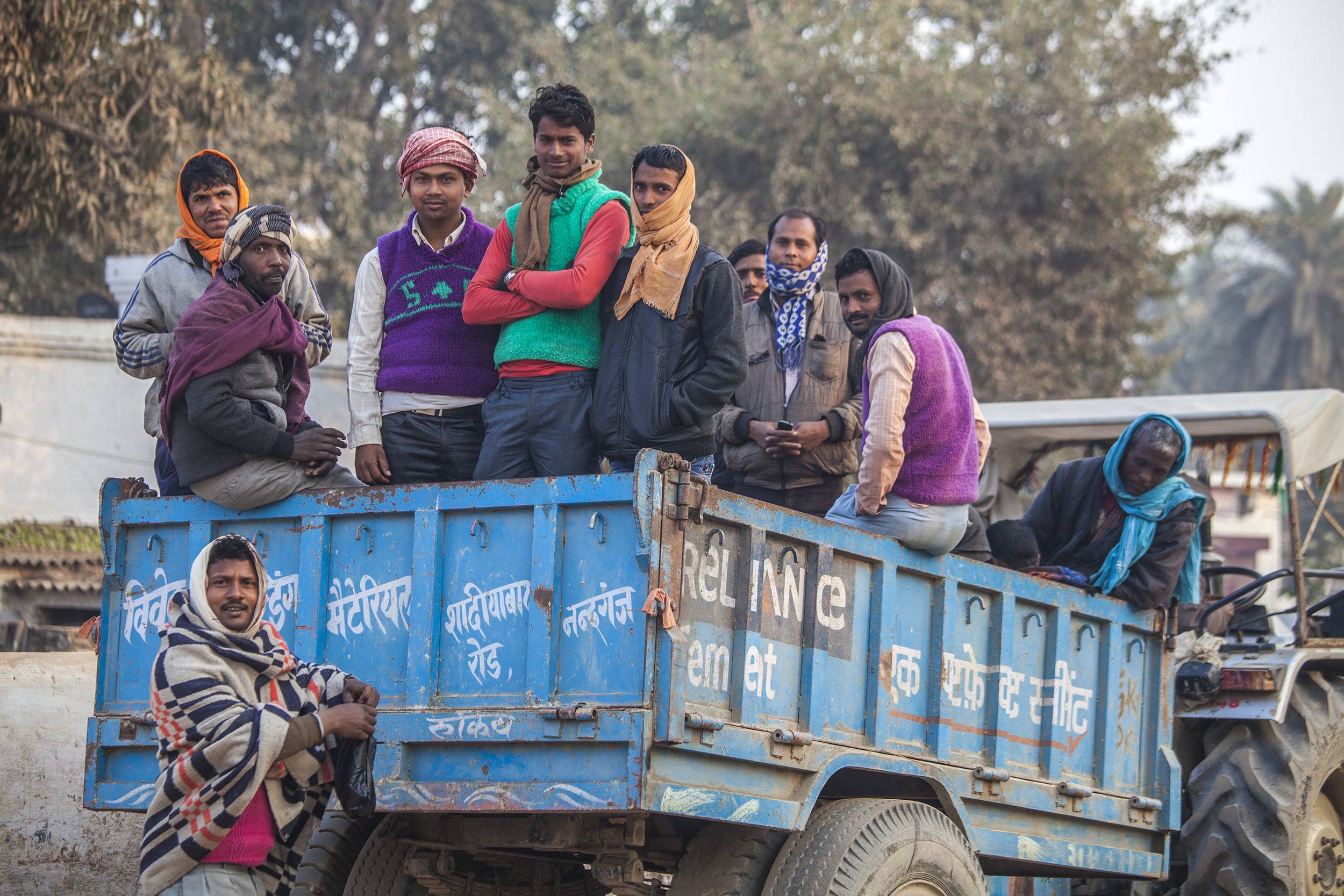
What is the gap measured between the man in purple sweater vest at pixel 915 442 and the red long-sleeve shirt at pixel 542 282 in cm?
99

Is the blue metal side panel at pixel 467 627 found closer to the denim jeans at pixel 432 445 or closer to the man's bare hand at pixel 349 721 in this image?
the man's bare hand at pixel 349 721

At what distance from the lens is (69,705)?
21.1 ft

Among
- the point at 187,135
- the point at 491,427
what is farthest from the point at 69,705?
the point at 187,135

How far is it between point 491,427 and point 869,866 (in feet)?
5.54

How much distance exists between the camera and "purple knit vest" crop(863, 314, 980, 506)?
4.88 metres

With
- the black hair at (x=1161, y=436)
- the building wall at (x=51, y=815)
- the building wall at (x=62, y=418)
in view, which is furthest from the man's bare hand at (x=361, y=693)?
the building wall at (x=62, y=418)

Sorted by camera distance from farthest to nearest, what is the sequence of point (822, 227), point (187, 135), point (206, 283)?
point (187, 135) → point (822, 227) → point (206, 283)

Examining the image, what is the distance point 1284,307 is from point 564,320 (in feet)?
132

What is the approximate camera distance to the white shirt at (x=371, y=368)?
4.69 m

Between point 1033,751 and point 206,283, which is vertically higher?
point 206,283

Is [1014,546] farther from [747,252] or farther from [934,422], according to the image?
[747,252]

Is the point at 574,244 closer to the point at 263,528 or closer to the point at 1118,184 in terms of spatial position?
the point at 263,528


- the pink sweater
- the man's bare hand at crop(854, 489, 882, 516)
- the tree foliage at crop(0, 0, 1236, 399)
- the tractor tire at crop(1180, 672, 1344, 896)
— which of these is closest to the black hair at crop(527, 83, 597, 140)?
the man's bare hand at crop(854, 489, 882, 516)

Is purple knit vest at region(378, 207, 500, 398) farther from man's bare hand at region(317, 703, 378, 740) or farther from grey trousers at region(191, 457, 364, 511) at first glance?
man's bare hand at region(317, 703, 378, 740)
